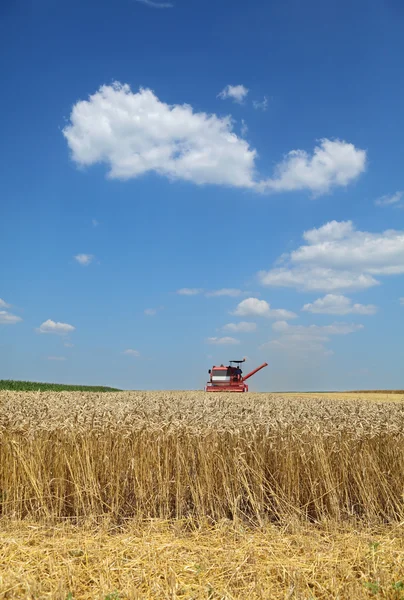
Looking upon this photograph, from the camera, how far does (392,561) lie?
4.65 meters

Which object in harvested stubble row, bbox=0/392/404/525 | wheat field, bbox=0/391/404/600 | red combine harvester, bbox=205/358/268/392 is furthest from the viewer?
red combine harvester, bbox=205/358/268/392

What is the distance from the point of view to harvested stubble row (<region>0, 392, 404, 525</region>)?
5828mm

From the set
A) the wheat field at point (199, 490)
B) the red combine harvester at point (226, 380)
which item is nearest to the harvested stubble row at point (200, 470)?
the wheat field at point (199, 490)

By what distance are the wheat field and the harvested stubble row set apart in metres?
0.02

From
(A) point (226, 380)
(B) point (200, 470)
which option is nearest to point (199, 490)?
(B) point (200, 470)

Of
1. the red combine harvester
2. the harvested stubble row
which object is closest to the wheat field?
the harvested stubble row

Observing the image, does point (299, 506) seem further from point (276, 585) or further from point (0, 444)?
point (0, 444)

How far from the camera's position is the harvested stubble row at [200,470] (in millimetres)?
5828

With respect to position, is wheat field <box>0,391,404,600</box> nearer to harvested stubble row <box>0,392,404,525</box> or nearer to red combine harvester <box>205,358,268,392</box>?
harvested stubble row <box>0,392,404,525</box>

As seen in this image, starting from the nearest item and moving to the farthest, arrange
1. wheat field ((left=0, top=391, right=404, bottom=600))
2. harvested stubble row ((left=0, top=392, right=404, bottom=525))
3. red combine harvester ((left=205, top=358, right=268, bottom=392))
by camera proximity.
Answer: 1. wheat field ((left=0, top=391, right=404, bottom=600))
2. harvested stubble row ((left=0, top=392, right=404, bottom=525))
3. red combine harvester ((left=205, top=358, right=268, bottom=392))

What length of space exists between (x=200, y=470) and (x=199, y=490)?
8.5 inches

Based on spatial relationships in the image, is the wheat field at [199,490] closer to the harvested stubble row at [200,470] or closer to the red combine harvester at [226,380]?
the harvested stubble row at [200,470]

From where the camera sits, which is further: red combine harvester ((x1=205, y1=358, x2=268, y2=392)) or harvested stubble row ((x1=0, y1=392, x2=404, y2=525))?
red combine harvester ((x1=205, y1=358, x2=268, y2=392))

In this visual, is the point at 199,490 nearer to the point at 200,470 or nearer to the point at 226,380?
the point at 200,470
